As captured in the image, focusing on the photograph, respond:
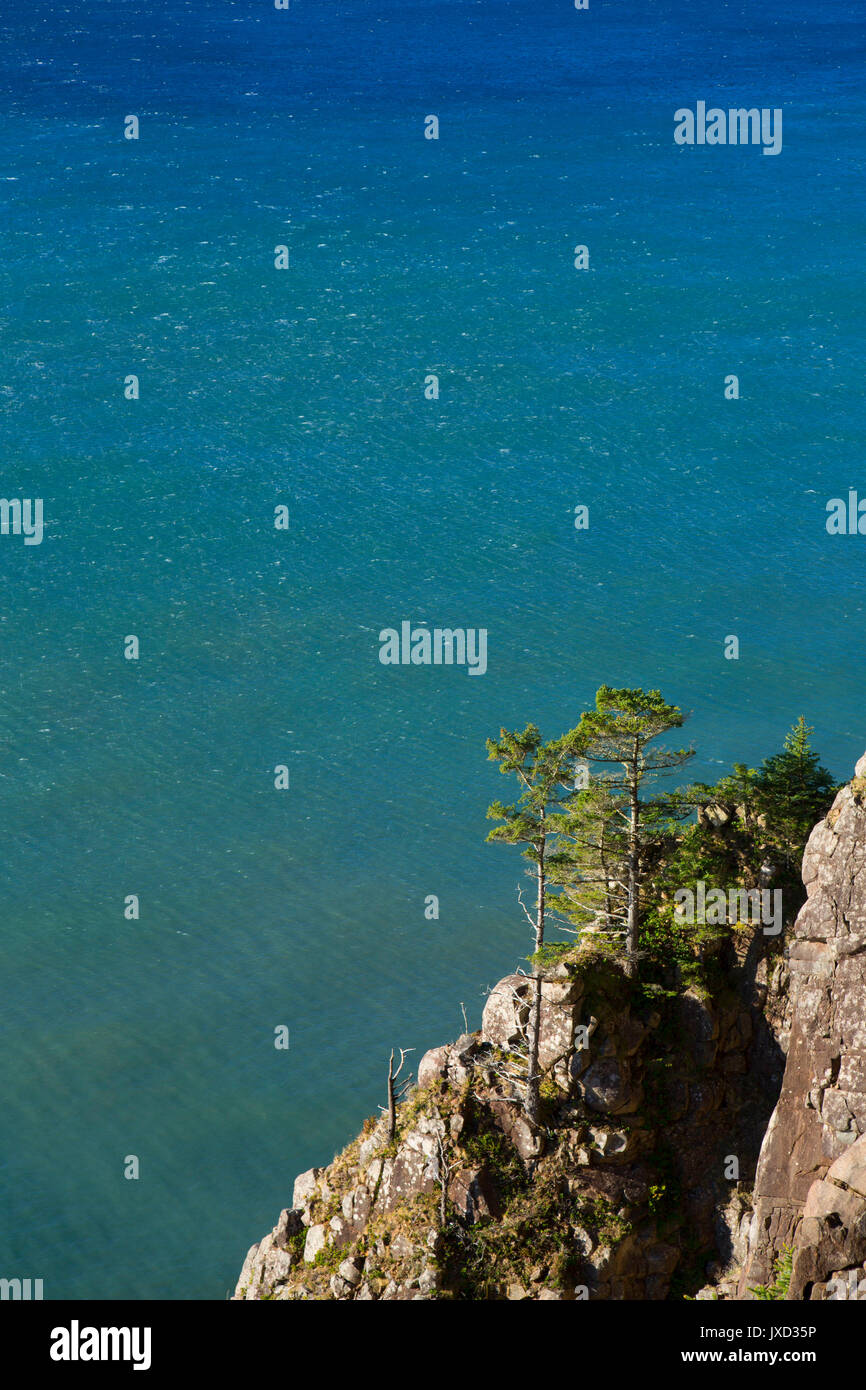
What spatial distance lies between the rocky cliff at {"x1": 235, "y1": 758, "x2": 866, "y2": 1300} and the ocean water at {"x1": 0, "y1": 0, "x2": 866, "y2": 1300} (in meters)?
16.2

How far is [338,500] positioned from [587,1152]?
78.0m

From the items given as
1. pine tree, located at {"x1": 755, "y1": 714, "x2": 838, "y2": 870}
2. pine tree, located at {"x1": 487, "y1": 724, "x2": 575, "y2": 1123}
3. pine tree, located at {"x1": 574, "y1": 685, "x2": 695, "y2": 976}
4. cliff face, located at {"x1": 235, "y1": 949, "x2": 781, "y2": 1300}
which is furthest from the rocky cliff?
pine tree, located at {"x1": 755, "y1": 714, "x2": 838, "y2": 870}

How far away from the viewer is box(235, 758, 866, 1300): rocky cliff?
4103 centimetres

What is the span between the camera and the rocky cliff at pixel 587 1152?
4103 cm

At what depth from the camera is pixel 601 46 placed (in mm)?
175000

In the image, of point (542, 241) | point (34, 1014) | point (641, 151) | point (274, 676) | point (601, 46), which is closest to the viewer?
point (34, 1014)

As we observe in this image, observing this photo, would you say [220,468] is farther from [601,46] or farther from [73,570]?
[601,46]

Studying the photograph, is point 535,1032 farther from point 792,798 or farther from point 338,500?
point 338,500

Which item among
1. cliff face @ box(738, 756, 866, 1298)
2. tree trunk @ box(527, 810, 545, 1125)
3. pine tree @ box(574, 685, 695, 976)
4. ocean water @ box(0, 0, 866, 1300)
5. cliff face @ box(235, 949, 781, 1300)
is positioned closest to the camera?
cliff face @ box(738, 756, 866, 1298)

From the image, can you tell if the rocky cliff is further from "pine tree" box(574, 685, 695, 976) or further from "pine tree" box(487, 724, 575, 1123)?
"pine tree" box(574, 685, 695, 976)

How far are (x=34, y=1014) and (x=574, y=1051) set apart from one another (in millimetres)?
33365

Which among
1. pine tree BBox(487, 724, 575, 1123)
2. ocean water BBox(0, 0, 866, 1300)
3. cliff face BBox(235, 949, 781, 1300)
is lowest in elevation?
cliff face BBox(235, 949, 781, 1300)

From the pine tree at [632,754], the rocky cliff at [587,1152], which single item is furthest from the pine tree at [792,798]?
the rocky cliff at [587,1152]

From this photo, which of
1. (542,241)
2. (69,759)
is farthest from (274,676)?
(542,241)
